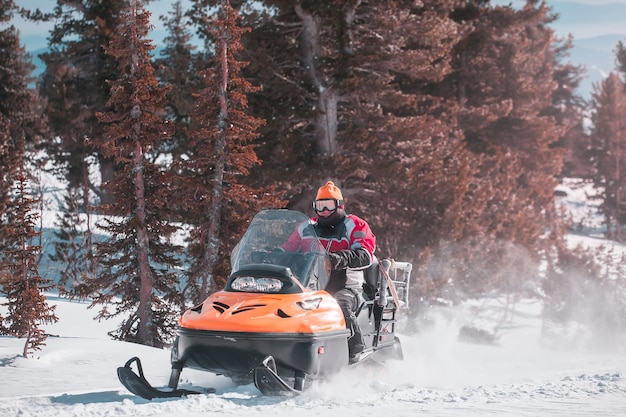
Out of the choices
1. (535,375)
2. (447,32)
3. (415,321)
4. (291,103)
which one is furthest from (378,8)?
(535,375)

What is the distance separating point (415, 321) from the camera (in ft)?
61.9

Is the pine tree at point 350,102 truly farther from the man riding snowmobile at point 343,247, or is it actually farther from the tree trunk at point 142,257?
the man riding snowmobile at point 343,247

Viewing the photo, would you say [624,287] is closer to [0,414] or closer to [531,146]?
[531,146]

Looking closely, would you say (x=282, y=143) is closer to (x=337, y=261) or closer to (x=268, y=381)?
(x=337, y=261)

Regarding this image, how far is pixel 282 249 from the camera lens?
7289mm

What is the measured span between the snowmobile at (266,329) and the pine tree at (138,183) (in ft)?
18.5

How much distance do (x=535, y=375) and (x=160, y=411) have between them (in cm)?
586

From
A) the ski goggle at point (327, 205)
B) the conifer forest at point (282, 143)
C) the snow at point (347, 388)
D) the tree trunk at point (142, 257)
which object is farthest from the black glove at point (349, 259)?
the tree trunk at point (142, 257)

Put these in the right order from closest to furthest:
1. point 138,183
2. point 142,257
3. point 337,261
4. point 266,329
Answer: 1. point 266,329
2. point 337,261
3. point 138,183
4. point 142,257

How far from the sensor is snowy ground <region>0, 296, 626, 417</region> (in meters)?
5.73

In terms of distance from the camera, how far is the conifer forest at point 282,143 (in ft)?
40.7

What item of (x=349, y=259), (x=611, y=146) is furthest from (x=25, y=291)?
(x=611, y=146)

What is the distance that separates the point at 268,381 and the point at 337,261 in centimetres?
168

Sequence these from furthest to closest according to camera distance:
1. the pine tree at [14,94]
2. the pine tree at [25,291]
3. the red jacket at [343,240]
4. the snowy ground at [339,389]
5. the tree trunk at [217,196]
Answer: the pine tree at [14,94] → the tree trunk at [217,196] → the pine tree at [25,291] → the red jacket at [343,240] → the snowy ground at [339,389]
